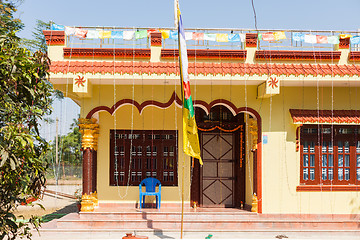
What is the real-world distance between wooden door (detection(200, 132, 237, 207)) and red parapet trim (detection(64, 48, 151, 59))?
9.12 ft

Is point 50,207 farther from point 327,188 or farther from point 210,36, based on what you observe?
point 327,188

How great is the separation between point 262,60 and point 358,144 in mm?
3070

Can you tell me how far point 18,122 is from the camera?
393 cm

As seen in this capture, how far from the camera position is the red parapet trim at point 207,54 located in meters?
10.1

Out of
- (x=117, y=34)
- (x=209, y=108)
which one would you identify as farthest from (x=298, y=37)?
(x=117, y=34)

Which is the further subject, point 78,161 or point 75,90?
point 78,161

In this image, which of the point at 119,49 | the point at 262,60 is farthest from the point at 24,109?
the point at 262,60

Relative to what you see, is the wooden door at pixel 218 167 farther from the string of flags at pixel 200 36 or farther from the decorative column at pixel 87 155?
the decorative column at pixel 87 155

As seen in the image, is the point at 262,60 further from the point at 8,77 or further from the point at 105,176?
the point at 8,77

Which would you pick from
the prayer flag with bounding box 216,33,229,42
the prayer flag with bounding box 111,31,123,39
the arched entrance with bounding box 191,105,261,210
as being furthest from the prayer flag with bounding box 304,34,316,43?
the prayer flag with bounding box 111,31,123,39

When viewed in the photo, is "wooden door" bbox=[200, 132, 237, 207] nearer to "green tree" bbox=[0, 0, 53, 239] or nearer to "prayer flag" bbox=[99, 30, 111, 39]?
"prayer flag" bbox=[99, 30, 111, 39]

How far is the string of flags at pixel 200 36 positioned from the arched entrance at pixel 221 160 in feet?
6.49

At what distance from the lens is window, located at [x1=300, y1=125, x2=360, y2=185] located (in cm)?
1020

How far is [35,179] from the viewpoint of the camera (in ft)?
13.2
